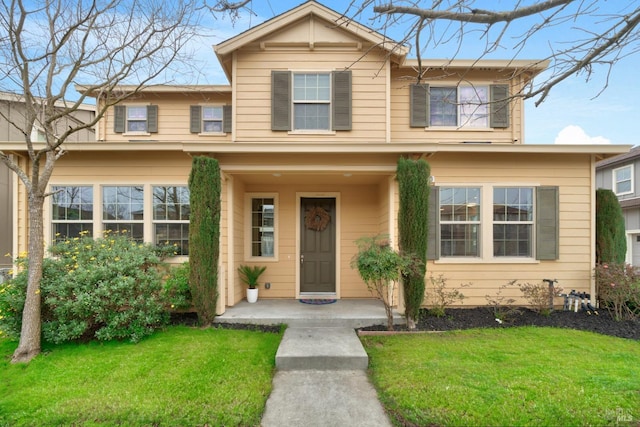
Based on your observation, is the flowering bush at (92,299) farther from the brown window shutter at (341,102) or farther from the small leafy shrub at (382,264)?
the brown window shutter at (341,102)

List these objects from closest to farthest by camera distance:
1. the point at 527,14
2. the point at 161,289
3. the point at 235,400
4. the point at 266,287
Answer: the point at 527,14, the point at 235,400, the point at 161,289, the point at 266,287

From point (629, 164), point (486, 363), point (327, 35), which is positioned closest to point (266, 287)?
point (486, 363)

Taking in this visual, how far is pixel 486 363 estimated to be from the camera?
3.67 meters

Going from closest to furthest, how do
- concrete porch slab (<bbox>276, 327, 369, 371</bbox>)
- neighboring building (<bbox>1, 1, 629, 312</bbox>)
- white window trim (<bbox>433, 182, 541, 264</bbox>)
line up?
1. concrete porch slab (<bbox>276, 327, 369, 371</bbox>)
2. neighboring building (<bbox>1, 1, 629, 312</bbox>)
3. white window trim (<bbox>433, 182, 541, 264</bbox>)

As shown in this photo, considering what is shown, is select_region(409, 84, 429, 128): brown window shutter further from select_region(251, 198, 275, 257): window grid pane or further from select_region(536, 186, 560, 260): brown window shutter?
select_region(251, 198, 275, 257): window grid pane

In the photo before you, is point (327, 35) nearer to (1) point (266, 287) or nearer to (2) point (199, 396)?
(1) point (266, 287)

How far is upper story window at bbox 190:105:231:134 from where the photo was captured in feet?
27.9

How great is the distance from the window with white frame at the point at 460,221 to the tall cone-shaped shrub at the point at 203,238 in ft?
14.1

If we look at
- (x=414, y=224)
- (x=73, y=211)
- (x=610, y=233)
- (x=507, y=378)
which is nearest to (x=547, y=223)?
(x=610, y=233)

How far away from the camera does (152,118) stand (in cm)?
847

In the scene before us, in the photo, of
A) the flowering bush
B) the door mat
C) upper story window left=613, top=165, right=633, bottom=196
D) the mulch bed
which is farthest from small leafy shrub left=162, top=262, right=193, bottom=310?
upper story window left=613, top=165, right=633, bottom=196

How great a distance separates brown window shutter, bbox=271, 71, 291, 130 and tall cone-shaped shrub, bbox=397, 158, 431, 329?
274cm

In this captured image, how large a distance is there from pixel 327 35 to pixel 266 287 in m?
5.59

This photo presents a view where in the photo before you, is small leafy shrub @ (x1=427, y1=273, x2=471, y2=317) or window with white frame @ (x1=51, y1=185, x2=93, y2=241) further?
window with white frame @ (x1=51, y1=185, x2=93, y2=241)
